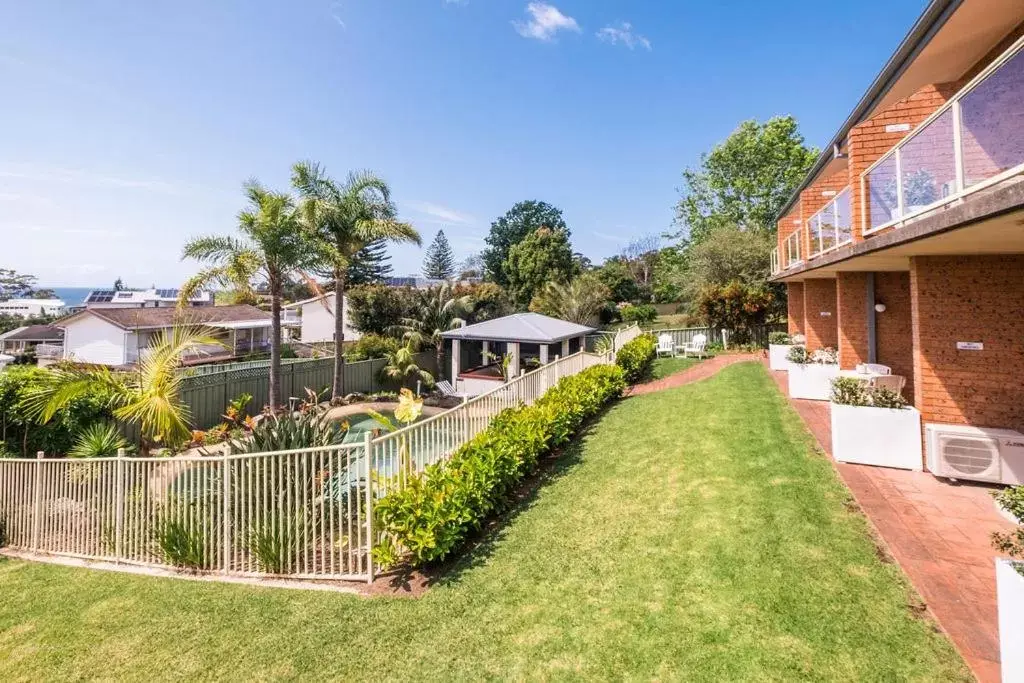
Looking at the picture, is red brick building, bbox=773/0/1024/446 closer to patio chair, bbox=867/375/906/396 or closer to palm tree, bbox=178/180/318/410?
patio chair, bbox=867/375/906/396

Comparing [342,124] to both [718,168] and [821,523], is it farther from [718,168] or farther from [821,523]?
[718,168]

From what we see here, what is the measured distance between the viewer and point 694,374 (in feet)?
51.8

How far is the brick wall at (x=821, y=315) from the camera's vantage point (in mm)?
12672

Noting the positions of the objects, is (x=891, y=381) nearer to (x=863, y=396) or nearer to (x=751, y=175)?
(x=863, y=396)

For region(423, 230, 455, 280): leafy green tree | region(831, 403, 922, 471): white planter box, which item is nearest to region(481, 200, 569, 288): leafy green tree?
region(423, 230, 455, 280): leafy green tree

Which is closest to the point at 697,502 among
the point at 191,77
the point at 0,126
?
the point at 191,77

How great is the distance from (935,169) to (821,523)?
12.9 ft

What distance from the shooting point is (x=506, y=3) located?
42.6ft

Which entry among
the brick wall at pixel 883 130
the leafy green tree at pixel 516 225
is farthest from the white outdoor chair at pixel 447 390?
the leafy green tree at pixel 516 225

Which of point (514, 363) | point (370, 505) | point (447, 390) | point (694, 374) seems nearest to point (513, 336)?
point (514, 363)

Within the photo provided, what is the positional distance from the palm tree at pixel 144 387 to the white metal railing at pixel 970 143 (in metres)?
11.0

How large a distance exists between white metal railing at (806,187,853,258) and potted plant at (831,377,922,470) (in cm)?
295

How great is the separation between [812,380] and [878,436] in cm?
405

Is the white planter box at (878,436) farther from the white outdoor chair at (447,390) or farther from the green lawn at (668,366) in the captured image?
the white outdoor chair at (447,390)
